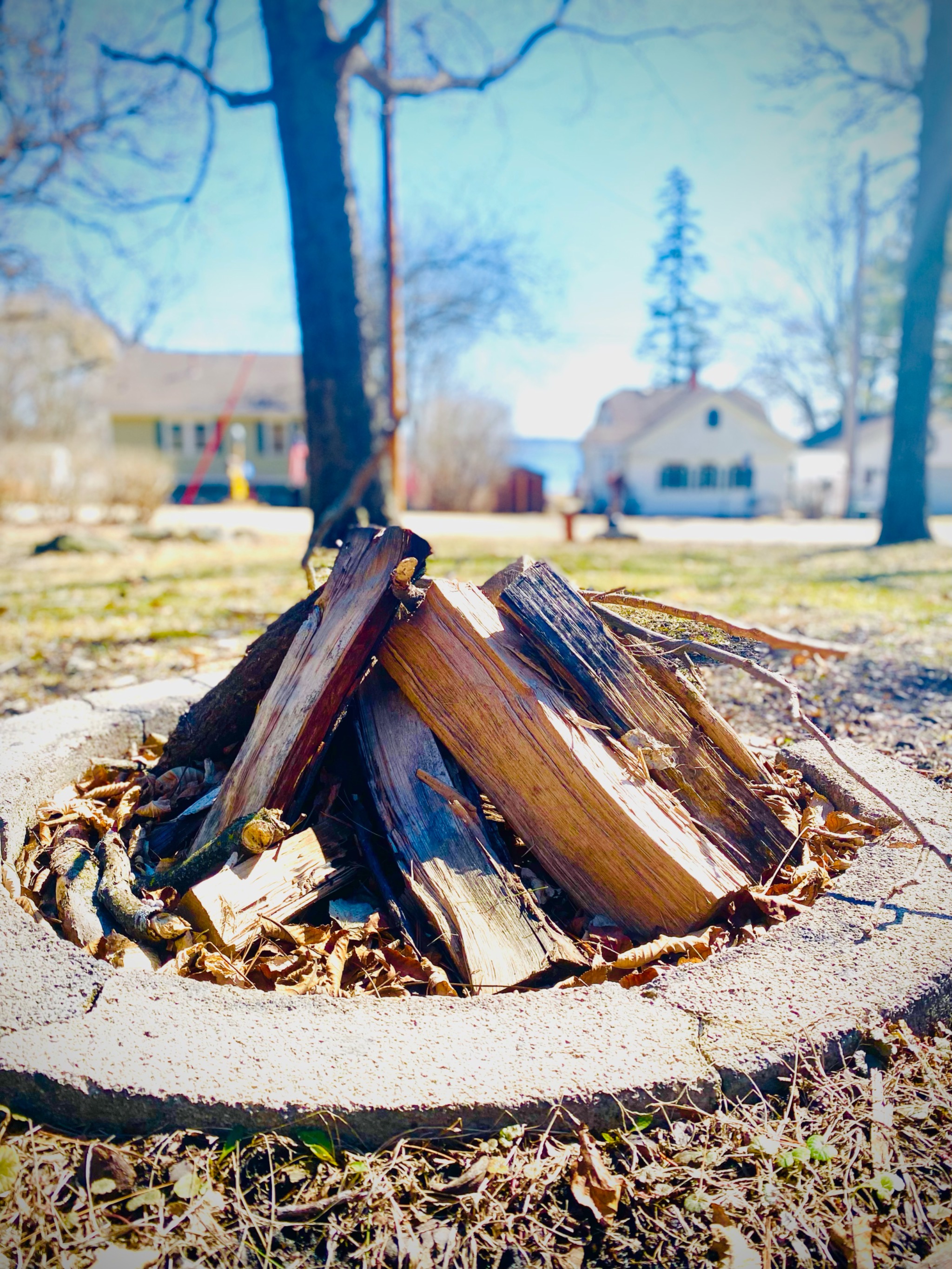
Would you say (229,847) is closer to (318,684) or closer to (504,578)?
(318,684)

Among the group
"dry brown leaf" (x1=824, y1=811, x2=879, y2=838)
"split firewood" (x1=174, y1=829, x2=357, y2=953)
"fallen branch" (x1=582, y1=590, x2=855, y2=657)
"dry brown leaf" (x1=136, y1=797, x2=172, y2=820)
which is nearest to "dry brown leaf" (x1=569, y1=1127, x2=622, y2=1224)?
"split firewood" (x1=174, y1=829, x2=357, y2=953)

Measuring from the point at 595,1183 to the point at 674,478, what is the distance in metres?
36.4

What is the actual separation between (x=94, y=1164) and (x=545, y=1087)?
717mm

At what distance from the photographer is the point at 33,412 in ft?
138

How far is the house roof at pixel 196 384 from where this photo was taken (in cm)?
3809

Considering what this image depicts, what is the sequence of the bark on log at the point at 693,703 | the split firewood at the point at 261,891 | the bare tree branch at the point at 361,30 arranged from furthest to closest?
the bare tree branch at the point at 361,30, the bark on log at the point at 693,703, the split firewood at the point at 261,891

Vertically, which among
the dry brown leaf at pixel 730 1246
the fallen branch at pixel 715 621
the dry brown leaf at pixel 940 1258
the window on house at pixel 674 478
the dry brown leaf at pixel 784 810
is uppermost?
the window on house at pixel 674 478

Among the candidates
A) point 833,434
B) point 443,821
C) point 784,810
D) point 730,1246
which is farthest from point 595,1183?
point 833,434

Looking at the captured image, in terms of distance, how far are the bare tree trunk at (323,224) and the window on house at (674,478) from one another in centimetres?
2972

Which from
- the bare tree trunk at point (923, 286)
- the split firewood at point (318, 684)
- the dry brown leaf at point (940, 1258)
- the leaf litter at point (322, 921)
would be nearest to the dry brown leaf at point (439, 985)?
the leaf litter at point (322, 921)

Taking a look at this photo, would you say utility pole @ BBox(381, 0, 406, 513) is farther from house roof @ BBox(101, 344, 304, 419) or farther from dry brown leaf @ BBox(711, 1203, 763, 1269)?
house roof @ BBox(101, 344, 304, 419)

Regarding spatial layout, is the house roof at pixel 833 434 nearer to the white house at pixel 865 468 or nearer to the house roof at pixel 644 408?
the white house at pixel 865 468

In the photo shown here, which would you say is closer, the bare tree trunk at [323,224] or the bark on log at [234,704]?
the bark on log at [234,704]

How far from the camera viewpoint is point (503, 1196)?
4.24 feet
